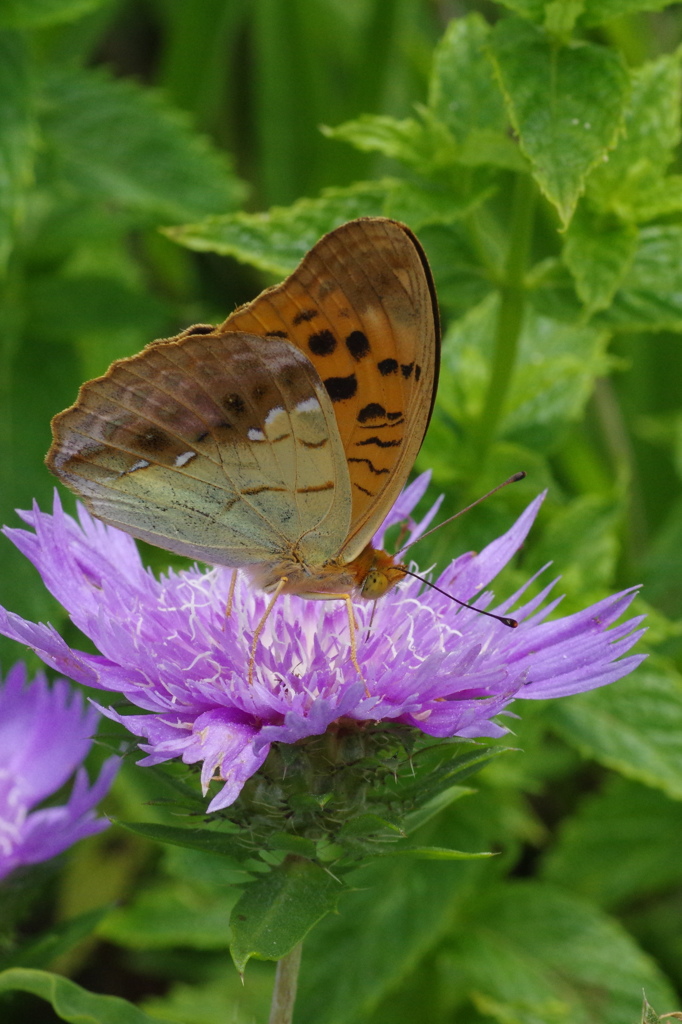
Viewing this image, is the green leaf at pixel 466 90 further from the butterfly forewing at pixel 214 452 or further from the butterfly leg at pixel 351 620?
the butterfly leg at pixel 351 620

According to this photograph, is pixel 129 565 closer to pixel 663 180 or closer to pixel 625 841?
pixel 663 180

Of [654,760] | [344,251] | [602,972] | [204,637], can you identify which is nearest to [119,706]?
[204,637]

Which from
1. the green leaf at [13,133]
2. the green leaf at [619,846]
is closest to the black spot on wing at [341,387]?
the green leaf at [13,133]

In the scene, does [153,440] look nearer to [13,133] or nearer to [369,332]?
[369,332]

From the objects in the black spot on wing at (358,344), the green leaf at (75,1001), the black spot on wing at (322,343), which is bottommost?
the green leaf at (75,1001)

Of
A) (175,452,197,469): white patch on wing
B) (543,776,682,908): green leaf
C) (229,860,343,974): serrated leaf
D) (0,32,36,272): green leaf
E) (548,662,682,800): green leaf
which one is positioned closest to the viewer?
(229,860,343,974): serrated leaf

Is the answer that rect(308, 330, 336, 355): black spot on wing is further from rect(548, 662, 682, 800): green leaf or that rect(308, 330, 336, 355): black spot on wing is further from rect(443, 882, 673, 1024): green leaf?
rect(443, 882, 673, 1024): green leaf

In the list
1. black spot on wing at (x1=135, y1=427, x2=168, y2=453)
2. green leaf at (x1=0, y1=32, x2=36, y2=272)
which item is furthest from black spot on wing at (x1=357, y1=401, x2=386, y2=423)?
green leaf at (x1=0, y1=32, x2=36, y2=272)
